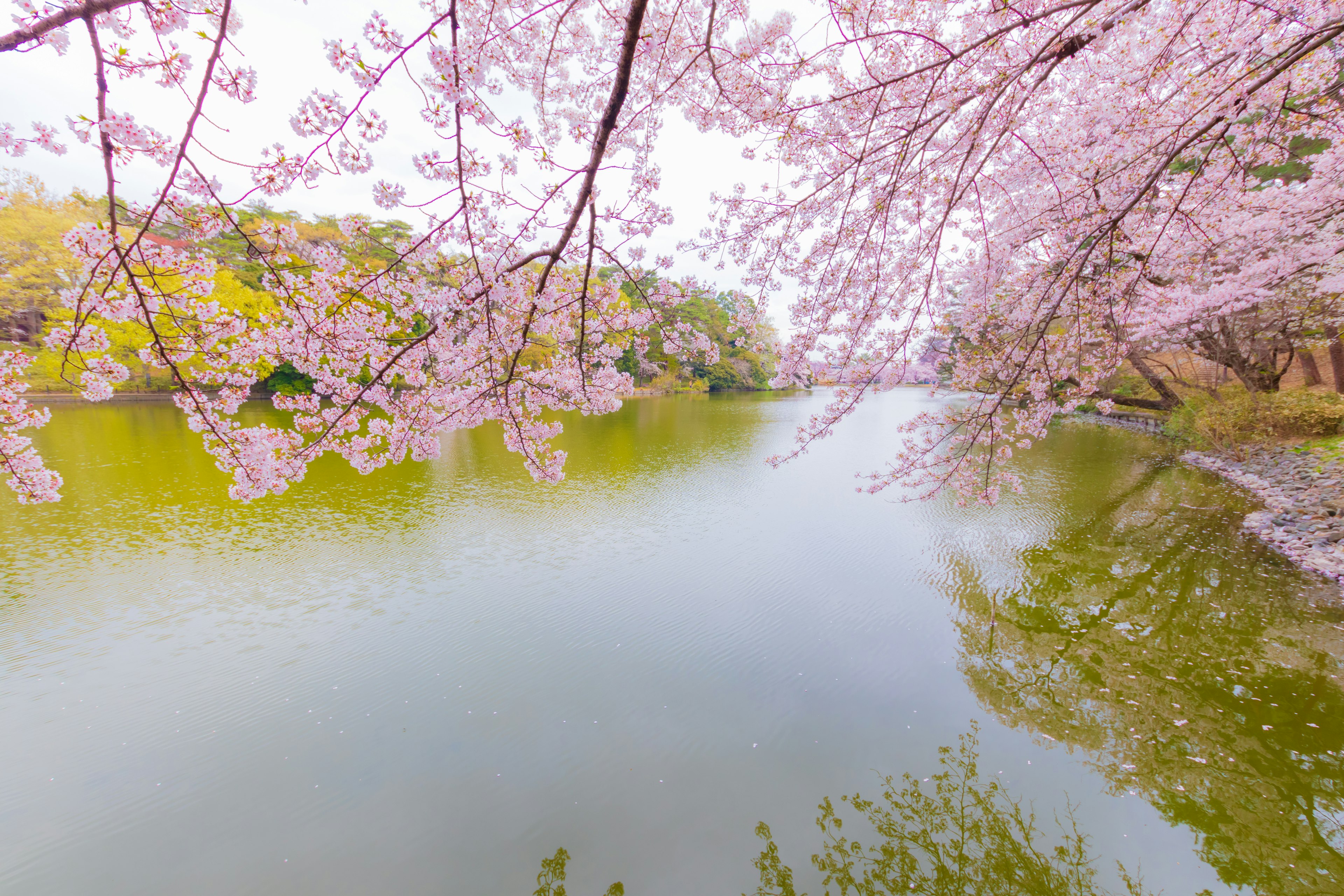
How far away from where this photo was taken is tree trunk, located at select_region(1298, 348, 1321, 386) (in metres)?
10.3

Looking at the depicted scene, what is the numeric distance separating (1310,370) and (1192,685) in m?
13.2

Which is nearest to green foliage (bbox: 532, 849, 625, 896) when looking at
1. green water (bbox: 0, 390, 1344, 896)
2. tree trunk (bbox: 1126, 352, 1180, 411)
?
green water (bbox: 0, 390, 1344, 896)

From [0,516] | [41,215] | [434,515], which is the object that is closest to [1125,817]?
[434,515]

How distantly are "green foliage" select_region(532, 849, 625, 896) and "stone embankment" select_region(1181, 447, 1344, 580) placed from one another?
23.1 ft

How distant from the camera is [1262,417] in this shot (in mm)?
Result: 8633

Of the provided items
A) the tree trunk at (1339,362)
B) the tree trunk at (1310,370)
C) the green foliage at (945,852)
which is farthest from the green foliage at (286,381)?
the tree trunk at (1310,370)

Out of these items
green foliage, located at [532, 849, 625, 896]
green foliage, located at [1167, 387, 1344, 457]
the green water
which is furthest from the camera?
green foliage, located at [1167, 387, 1344, 457]

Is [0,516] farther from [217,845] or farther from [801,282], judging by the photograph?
[801,282]

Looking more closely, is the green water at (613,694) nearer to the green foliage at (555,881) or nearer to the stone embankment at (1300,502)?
the green foliage at (555,881)

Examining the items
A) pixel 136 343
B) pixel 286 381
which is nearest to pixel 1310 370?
pixel 136 343

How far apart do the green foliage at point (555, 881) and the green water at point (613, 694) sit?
2.0 inches

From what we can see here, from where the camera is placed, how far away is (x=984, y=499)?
3197 millimetres

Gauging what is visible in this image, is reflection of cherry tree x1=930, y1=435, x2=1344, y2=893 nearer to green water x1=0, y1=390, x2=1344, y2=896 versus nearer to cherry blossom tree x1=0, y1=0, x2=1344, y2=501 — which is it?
green water x1=0, y1=390, x2=1344, y2=896

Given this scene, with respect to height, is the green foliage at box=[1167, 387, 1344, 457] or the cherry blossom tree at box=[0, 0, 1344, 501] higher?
the cherry blossom tree at box=[0, 0, 1344, 501]
